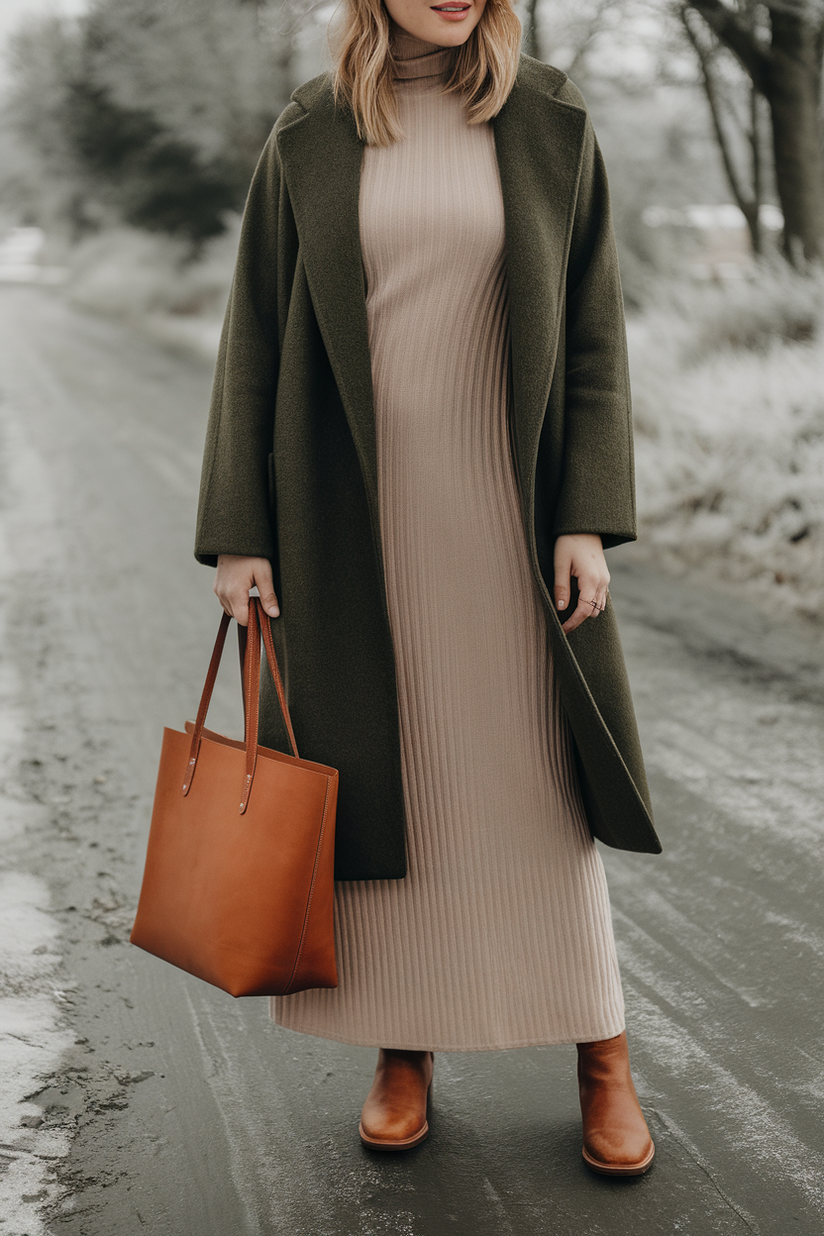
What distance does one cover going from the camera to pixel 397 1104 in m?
2.17

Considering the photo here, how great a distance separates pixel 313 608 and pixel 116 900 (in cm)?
139

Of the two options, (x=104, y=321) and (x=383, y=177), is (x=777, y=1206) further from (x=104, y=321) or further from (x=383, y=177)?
(x=104, y=321)

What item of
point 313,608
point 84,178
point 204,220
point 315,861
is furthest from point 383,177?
point 84,178

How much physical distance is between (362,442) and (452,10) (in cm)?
72

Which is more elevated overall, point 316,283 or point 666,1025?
point 316,283

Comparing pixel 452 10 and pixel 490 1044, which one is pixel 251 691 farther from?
pixel 452 10

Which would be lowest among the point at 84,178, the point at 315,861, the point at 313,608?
the point at 315,861

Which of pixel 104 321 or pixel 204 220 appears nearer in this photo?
pixel 104 321

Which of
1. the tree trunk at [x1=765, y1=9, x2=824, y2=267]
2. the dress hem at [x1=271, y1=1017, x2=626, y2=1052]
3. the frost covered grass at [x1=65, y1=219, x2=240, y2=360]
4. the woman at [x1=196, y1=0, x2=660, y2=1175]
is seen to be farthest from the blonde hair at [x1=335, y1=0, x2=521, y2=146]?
the frost covered grass at [x1=65, y1=219, x2=240, y2=360]

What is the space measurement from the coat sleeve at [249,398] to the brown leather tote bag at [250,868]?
225 mm

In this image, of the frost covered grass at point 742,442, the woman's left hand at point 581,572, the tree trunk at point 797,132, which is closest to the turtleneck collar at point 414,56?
the woman's left hand at point 581,572

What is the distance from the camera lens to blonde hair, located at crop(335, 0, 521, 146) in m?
1.99

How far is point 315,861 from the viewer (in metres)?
1.93

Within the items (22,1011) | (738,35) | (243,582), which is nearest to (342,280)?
(243,582)
